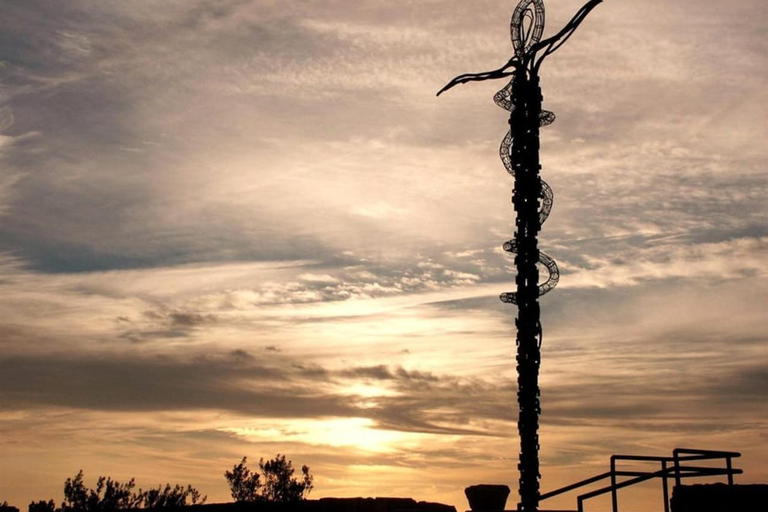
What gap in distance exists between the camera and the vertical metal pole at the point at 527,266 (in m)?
23.0

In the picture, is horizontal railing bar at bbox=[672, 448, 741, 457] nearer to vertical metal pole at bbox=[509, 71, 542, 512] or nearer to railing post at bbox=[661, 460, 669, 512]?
railing post at bbox=[661, 460, 669, 512]

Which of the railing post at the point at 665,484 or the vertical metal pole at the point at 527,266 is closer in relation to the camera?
the railing post at the point at 665,484

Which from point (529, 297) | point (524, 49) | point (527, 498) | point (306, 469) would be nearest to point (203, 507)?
point (527, 498)

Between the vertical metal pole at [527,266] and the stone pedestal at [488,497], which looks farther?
the vertical metal pole at [527,266]

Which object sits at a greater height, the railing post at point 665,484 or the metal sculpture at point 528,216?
the metal sculpture at point 528,216

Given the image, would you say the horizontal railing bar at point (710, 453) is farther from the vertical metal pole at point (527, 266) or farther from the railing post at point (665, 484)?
the vertical metal pole at point (527, 266)

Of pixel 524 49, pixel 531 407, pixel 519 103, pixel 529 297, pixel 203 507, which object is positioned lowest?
pixel 203 507

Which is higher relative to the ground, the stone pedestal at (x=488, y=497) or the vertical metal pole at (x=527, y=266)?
the vertical metal pole at (x=527, y=266)

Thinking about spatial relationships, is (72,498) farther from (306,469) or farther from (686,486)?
(686,486)

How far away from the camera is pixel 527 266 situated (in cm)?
2380

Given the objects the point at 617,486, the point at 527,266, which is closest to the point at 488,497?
the point at 617,486

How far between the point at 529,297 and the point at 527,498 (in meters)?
4.44

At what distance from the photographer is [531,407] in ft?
76.1

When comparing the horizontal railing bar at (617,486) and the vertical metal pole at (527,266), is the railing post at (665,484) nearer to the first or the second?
the horizontal railing bar at (617,486)
